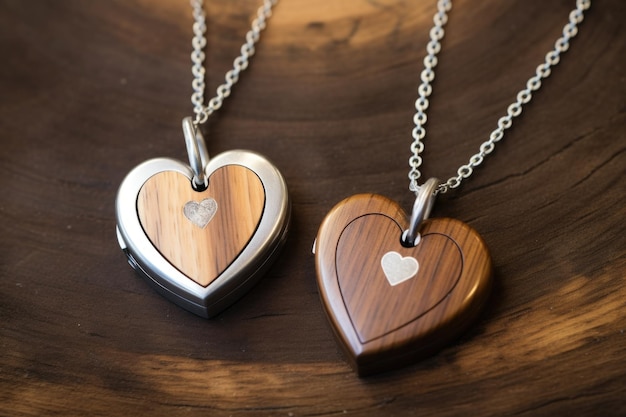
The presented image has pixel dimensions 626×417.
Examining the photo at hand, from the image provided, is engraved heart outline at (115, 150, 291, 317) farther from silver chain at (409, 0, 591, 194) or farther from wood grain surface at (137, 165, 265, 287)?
silver chain at (409, 0, 591, 194)

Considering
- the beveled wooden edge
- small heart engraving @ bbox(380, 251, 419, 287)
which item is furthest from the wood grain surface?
small heart engraving @ bbox(380, 251, 419, 287)

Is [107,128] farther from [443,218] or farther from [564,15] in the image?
[564,15]

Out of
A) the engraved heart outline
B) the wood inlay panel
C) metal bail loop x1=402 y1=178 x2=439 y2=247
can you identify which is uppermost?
metal bail loop x1=402 y1=178 x2=439 y2=247

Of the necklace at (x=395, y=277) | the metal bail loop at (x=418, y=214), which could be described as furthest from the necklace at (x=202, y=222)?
the metal bail loop at (x=418, y=214)

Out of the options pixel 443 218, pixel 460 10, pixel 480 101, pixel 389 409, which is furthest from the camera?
pixel 460 10

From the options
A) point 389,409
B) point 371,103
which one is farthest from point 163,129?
point 389,409

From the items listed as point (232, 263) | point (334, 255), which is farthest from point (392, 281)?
point (232, 263)

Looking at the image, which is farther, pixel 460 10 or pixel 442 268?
pixel 460 10
